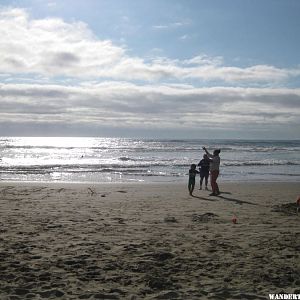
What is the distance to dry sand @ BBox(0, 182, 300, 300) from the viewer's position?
454cm

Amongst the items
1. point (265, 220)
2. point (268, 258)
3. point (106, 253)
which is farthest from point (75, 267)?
point (265, 220)

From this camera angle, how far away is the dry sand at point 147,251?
4.54m

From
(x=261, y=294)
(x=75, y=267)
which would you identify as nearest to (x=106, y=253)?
(x=75, y=267)

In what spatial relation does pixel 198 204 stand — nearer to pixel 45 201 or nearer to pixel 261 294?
pixel 45 201

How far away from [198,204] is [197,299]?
7.32 m

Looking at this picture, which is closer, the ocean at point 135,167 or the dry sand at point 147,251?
the dry sand at point 147,251

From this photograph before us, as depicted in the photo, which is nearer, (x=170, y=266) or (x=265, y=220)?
(x=170, y=266)

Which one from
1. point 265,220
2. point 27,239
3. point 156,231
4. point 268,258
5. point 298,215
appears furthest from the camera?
point 298,215

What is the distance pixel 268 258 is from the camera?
572 centimetres

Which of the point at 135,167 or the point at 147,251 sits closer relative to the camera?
the point at 147,251

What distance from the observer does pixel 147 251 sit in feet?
19.9

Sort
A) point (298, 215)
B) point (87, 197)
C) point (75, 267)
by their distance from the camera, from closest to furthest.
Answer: point (75, 267) → point (298, 215) → point (87, 197)

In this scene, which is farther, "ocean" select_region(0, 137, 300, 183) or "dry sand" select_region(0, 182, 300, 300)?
"ocean" select_region(0, 137, 300, 183)

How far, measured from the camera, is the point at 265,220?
8836 mm
